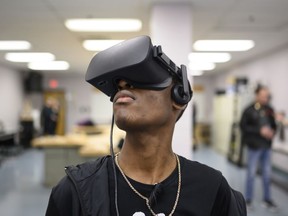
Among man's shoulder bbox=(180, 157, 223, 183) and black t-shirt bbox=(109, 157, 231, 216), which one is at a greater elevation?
man's shoulder bbox=(180, 157, 223, 183)

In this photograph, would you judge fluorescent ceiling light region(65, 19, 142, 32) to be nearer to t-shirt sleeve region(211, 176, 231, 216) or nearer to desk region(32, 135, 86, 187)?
desk region(32, 135, 86, 187)

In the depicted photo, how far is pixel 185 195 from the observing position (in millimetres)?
A: 873

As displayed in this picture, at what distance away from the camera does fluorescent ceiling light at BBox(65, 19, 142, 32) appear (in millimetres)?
4413

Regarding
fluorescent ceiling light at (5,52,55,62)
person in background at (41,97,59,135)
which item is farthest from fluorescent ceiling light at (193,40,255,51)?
person in background at (41,97,59,135)

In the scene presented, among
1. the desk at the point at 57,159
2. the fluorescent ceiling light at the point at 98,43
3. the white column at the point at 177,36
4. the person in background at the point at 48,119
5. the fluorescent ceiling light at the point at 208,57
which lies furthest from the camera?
the person in background at the point at 48,119

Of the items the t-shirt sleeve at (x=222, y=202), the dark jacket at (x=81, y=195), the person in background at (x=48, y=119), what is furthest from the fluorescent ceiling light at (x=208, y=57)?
the dark jacket at (x=81, y=195)

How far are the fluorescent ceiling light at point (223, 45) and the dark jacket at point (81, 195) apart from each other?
539cm

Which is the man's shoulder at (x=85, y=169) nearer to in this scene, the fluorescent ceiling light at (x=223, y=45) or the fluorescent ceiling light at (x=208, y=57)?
the fluorescent ceiling light at (x=223, y=45)

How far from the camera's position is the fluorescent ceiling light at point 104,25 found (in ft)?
14.5

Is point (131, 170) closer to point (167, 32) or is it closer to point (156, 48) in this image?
point (156, 48)

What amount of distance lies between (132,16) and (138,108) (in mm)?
3599

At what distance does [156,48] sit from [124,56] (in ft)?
0.30

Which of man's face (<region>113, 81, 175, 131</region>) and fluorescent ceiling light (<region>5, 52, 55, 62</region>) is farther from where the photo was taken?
fluorescent ceiling light (<region>5, 52, 55, 62</region>)

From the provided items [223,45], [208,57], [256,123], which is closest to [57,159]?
[256,123]
